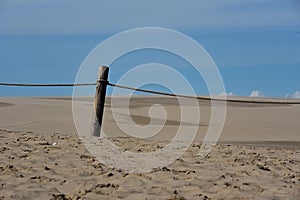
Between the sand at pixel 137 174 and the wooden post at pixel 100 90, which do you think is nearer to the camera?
the sand at pixel 137 174

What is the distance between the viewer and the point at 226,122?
53.6 feet

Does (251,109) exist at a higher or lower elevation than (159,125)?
higher

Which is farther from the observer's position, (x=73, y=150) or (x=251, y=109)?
(x=251, y=109)

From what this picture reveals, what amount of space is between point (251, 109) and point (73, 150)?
1451 cm

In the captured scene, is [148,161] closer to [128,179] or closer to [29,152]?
[128,179]

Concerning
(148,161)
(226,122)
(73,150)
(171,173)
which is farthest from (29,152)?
(226,122)

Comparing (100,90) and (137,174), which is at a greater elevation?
(100,90)

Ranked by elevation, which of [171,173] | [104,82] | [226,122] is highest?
[226,122]

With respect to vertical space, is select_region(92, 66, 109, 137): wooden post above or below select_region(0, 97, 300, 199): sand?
above

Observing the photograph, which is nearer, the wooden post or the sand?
A: the sand

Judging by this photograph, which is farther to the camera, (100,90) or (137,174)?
(100,90)

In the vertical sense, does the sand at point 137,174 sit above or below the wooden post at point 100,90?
below

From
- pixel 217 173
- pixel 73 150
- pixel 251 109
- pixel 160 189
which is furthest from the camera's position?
pixel 251 109

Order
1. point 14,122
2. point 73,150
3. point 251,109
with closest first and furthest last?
point 73,150 < point 14,122 < point 251,109
